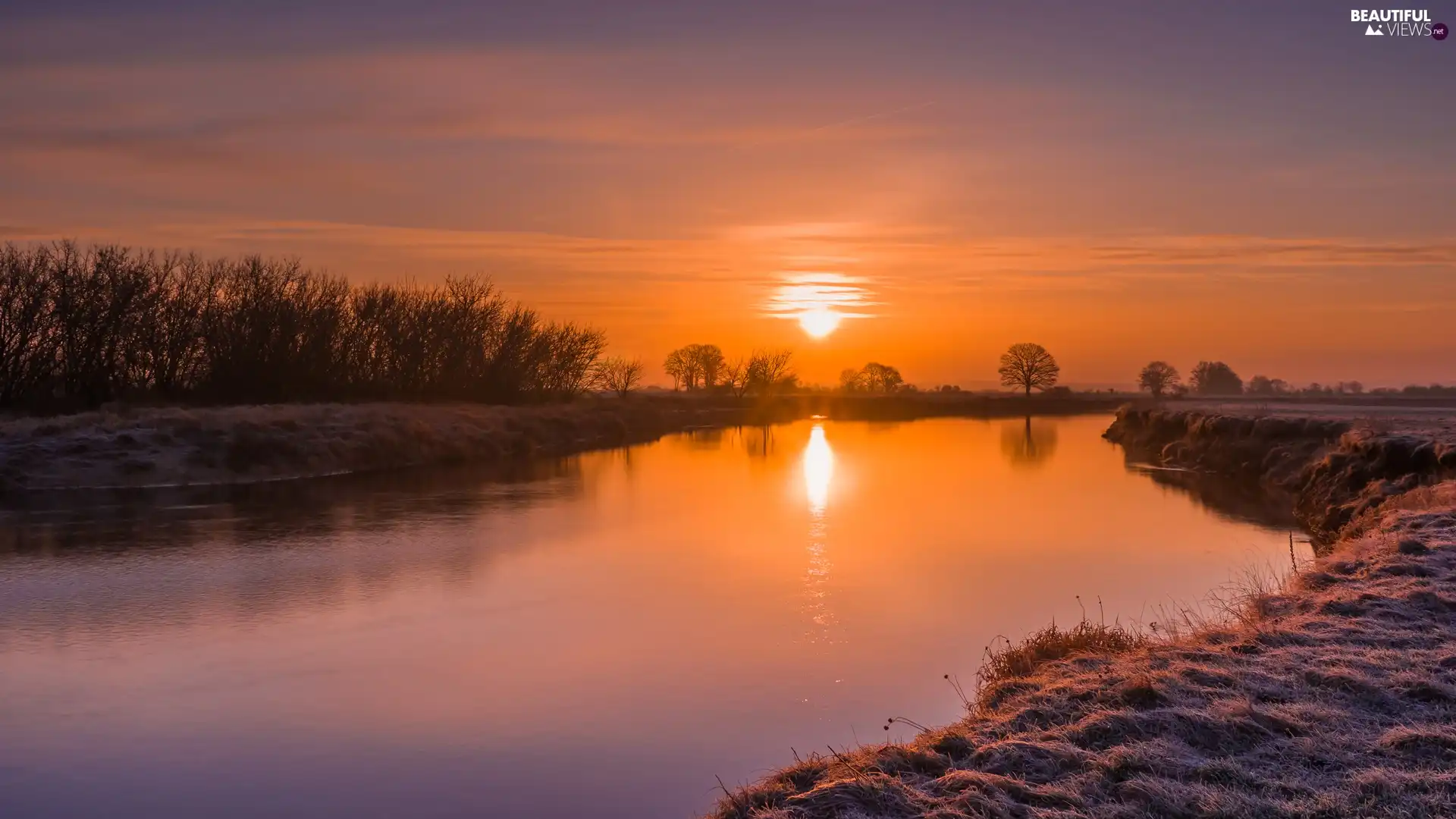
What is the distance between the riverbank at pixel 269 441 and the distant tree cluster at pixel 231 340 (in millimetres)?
4986

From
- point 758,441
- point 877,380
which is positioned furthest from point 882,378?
point 758,441

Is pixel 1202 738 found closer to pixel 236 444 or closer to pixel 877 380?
pixel 236 444


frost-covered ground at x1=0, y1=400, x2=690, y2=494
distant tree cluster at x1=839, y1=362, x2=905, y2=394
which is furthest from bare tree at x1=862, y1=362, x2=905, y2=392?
frost-covered ground at x1=0, y1=400, x2=690, y2=494

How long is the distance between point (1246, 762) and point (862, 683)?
467cm

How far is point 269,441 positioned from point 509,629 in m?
22.3

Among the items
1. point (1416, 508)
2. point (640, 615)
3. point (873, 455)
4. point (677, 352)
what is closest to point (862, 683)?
point (640, 615)

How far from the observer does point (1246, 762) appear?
607cm

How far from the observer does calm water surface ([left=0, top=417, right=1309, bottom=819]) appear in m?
8.10

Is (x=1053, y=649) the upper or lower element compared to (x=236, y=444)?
lower

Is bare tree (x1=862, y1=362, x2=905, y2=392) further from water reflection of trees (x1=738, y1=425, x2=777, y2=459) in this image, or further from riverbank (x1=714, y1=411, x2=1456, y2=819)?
riverbank (x1=714, y1=411, x2=1456, y2=819)

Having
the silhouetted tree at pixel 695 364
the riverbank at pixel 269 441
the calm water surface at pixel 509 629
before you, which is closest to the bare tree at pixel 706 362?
the silhouetted tree at pixel 695 364

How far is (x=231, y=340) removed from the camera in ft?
152

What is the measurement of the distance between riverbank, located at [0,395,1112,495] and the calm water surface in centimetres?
423

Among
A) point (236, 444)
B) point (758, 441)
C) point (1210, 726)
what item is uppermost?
point (236, 444)
